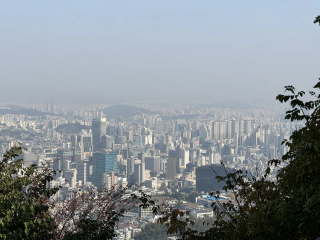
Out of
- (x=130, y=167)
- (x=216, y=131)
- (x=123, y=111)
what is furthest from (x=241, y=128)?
(x=123, y=111)

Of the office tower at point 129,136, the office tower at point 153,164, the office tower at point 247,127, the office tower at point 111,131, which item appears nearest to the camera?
the office tower at point 153,164

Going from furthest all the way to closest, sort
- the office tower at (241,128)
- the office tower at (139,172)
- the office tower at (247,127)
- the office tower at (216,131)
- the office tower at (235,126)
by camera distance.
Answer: the office tower at (235,126), the office tower at (241,128), the office tower at (216,131), the office tower at (247,127), the office tower at (139,172)

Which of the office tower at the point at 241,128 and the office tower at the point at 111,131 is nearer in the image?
the office tower at the point at 111,131

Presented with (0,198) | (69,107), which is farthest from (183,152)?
(69,107)

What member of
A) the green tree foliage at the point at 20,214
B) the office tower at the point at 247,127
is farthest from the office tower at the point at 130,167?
the green tree foliage at the point at 20,214

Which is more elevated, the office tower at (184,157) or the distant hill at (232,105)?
the distant hill at (232,105)

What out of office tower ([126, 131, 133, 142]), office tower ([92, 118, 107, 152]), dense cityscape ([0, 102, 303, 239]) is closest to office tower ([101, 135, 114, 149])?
dense cityscape ([0, 102, 303, 239])

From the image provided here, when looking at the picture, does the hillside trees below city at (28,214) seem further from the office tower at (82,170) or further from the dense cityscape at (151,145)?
the office tower at (82,170)
